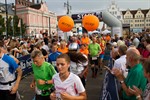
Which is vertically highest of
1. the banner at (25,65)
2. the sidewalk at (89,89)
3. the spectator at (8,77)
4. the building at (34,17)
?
the building at (34,17)

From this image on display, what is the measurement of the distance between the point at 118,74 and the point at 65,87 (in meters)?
0.93

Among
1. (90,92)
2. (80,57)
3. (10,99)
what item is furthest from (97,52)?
(10,99)

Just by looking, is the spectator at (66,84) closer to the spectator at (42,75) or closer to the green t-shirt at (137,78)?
the green t-shirt at (137,78)

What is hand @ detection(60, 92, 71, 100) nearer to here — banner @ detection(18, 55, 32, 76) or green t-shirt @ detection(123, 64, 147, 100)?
green t-shirt @ detection(123, 64, 147, 100)

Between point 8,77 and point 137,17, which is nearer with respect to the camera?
point 8,77

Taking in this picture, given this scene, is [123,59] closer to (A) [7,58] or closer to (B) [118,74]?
(B) [118,74]

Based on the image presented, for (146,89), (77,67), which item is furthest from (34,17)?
(146,89)

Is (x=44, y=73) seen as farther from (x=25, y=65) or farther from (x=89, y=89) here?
(x=25, y=65)

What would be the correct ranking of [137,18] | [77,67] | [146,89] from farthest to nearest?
[137,18]
[77,67]
[146,89]

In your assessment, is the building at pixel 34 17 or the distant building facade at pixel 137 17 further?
the distant building facade at pixel 137 17

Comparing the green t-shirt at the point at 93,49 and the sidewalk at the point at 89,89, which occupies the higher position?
the green t-shirt at the point at 93,49

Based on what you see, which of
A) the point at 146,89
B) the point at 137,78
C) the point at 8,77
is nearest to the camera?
the point at 146,89

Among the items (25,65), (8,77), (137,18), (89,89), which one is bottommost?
(89,89)

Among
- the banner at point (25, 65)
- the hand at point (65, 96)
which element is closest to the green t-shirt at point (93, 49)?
the banner at point (25, 65)
